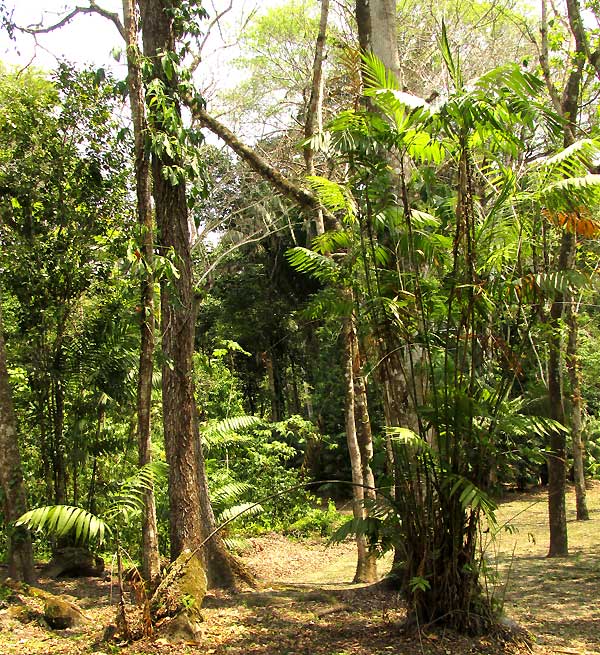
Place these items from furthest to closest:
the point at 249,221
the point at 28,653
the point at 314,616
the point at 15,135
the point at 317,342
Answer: the point at 317,342 → the point at 249,221 → the point at 15,135 → the point at 314,616 → the point at 28,653

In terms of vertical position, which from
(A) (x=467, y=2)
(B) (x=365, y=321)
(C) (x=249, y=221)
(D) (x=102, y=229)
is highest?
(A) (x=467, y=2)

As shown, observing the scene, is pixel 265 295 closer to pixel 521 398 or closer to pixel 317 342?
pixel 317 342

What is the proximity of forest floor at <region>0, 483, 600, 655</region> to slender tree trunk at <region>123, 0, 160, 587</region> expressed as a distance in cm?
79

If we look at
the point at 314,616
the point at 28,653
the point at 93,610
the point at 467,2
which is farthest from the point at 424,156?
the point at 467,2

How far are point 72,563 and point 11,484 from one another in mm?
2007

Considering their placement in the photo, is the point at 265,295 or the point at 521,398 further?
the point at 265,295

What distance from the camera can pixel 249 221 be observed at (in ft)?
Result: 57.5

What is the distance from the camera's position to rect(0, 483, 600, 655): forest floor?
4840 mm

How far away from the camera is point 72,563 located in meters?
8.89

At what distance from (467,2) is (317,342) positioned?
12.3 meters

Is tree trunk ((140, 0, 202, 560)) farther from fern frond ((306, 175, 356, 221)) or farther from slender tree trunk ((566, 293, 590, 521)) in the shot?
slender tree trunk ((566, 293, 590, 521))

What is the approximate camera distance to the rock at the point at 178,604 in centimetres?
516

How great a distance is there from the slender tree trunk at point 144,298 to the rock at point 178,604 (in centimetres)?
17

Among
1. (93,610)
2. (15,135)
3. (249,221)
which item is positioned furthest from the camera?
(249,221)
